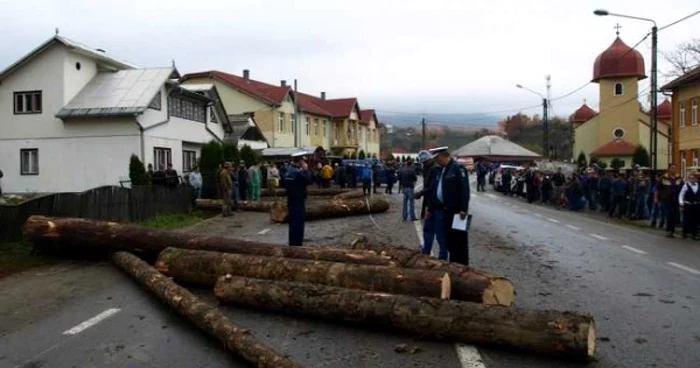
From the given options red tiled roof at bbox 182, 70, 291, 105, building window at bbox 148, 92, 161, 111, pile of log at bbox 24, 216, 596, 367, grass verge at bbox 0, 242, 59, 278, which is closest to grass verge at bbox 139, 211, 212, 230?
grass verge at bbox 0, 242, 59, 278

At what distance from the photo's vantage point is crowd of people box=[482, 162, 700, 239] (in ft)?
51.2

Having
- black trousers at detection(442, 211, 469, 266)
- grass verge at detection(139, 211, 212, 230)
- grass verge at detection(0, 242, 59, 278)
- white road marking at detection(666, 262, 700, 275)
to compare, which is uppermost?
black trousers at detection(442, 211, 469, 266)

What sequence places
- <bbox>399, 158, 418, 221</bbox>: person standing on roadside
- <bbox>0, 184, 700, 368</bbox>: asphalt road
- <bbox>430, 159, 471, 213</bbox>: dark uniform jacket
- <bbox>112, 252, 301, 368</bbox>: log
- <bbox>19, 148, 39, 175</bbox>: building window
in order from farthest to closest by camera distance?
<bbox>19, 148, 39, 175</bbox>: building window < <bbox>399, 158, 418, 221</bbox>: person standing on roadside < <bbox>430, 159, 471, 213</bbox>: dark uniform jacket < <bbox>0, 184, 700, 368</bbox>: asphalt road < <bbox>112, 252, 301, 368</bbox>: log

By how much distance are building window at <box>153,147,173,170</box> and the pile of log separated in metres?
20.3

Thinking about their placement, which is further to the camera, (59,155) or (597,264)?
(59,155)

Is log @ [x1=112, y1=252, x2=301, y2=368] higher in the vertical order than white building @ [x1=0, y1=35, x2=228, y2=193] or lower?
lower

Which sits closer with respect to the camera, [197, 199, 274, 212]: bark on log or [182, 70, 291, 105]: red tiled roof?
[197, 199, 274, 212]: bark on log

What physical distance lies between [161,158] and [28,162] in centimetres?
620

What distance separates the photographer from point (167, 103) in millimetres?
30828

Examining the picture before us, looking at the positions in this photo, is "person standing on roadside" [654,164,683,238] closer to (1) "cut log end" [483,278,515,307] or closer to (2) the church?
(1) "cut log end" [483,278,515,307]

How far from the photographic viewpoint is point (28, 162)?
3050cm

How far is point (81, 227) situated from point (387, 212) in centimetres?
1192

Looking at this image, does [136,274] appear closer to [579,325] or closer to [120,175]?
[579,325]

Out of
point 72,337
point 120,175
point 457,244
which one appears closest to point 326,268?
point 457,244
